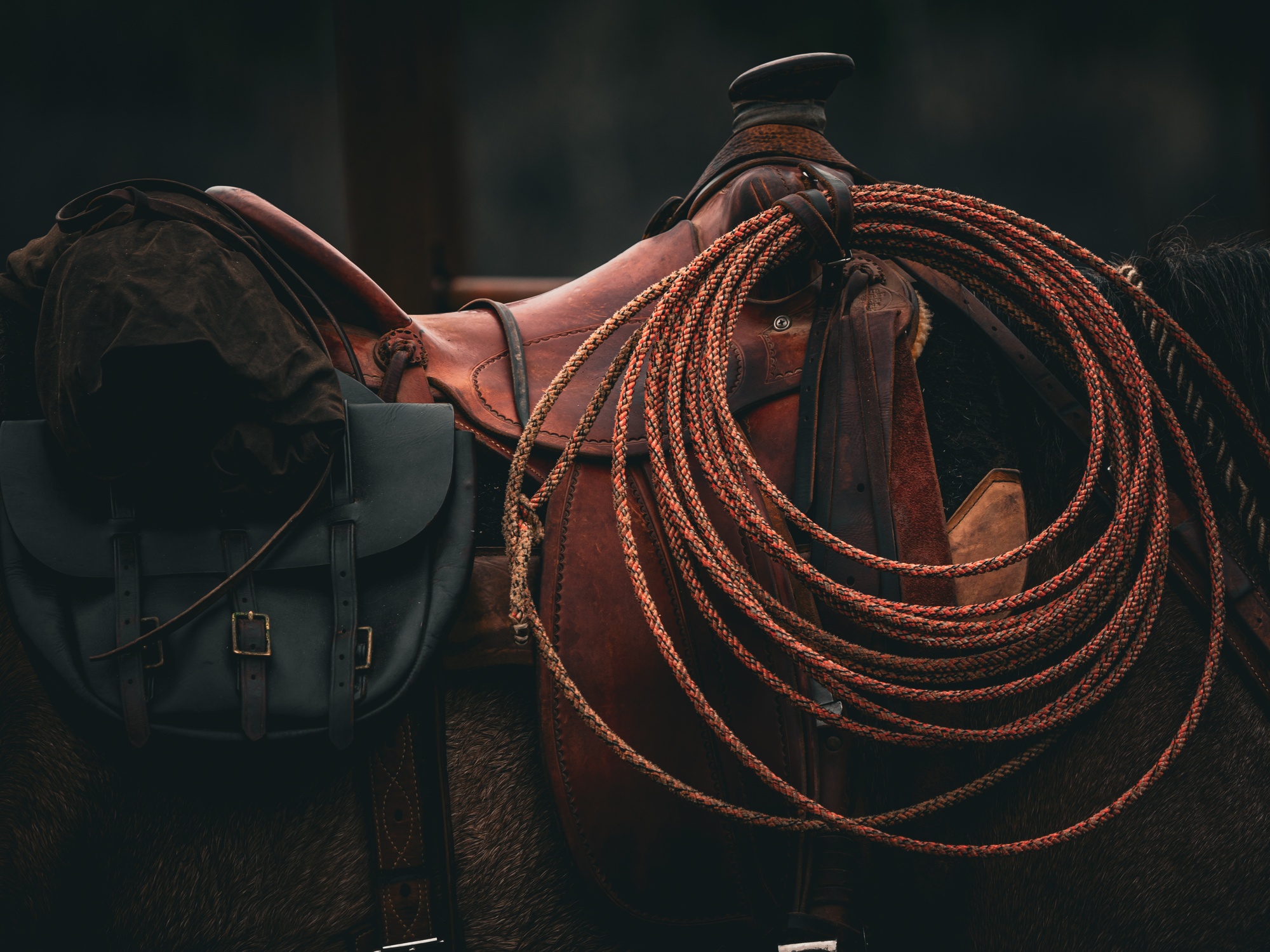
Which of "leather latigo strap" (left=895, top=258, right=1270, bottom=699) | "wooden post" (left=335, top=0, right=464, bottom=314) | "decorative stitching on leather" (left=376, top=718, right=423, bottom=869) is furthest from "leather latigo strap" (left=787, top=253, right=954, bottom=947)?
"wooden post" (left=335, top=0, right=464, bottom=314)

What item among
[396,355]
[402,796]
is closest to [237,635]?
[402,796]

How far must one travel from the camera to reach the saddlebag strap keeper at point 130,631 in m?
0.82

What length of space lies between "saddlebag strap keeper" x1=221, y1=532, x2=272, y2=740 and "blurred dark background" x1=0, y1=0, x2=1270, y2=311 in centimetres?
263

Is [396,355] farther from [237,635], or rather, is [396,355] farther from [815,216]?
[815,216]

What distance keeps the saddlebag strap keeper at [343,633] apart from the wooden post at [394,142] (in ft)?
8.51

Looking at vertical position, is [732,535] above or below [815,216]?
below

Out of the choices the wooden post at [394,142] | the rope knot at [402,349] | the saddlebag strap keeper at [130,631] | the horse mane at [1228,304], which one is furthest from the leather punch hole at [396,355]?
Result: the wooden post at [394,142]

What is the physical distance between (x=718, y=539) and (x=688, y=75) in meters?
3.41

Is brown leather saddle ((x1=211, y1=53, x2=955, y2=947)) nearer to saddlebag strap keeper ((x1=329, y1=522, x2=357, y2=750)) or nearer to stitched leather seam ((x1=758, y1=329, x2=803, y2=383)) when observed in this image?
stitched leather seam ((x1=758, y1=329, x2=803, y2=383))

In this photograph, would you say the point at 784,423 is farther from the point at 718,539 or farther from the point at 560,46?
the point at 560,46

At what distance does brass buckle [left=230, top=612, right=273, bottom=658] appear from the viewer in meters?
0.84

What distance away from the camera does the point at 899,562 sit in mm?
920

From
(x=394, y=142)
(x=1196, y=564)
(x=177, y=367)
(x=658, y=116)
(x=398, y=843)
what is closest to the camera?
(x=177, y=367)

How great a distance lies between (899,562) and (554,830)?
54cm
